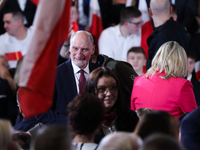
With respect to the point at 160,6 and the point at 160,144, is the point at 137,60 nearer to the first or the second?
the point at 160,6

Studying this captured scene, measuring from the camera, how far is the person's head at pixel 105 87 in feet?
12.4

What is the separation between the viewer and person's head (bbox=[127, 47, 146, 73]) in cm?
660

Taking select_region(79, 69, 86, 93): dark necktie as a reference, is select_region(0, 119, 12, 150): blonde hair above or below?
above

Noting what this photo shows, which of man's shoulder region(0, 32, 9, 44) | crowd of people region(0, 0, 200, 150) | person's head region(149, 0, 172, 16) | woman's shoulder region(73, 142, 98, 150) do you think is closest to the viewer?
crowd of people region(0, 0, 200, 150)

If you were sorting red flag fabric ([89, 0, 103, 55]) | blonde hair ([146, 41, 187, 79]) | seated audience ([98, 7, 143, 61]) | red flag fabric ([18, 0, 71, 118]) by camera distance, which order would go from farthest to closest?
red flag fabric ([89, 0, 103, 55])
seated audience ([98, 7, 143, 61])
blonde hair ([146, 41, 187, 79])
red flag fabric ([18, 0, 71, 118])

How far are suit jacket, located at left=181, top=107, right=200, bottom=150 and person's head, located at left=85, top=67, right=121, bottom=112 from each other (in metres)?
0.70

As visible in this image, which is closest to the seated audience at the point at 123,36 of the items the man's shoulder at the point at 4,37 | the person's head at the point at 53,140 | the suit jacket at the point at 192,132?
the man's shoulder at the point at 4,37

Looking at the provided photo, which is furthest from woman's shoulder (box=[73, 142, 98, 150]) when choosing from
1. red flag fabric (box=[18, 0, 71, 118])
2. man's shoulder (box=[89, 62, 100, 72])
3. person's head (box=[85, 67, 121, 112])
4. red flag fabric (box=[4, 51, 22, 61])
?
red flag fabric (box=[4, 51, 22, 61])

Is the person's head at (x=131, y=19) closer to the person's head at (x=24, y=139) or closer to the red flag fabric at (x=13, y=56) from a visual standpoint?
the red flag fabric at (x=13, y=56)

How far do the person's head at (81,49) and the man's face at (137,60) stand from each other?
198 cm

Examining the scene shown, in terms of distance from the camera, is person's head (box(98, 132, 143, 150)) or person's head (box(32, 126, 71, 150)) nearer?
person's head (box(98, 132, 143, 150))

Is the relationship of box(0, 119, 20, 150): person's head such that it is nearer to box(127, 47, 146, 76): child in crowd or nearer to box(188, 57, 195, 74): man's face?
box(127, 47, 146, 76): child in crowd

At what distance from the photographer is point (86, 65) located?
4.57m

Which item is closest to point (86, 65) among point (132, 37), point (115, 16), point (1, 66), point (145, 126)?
point (145, 126)
